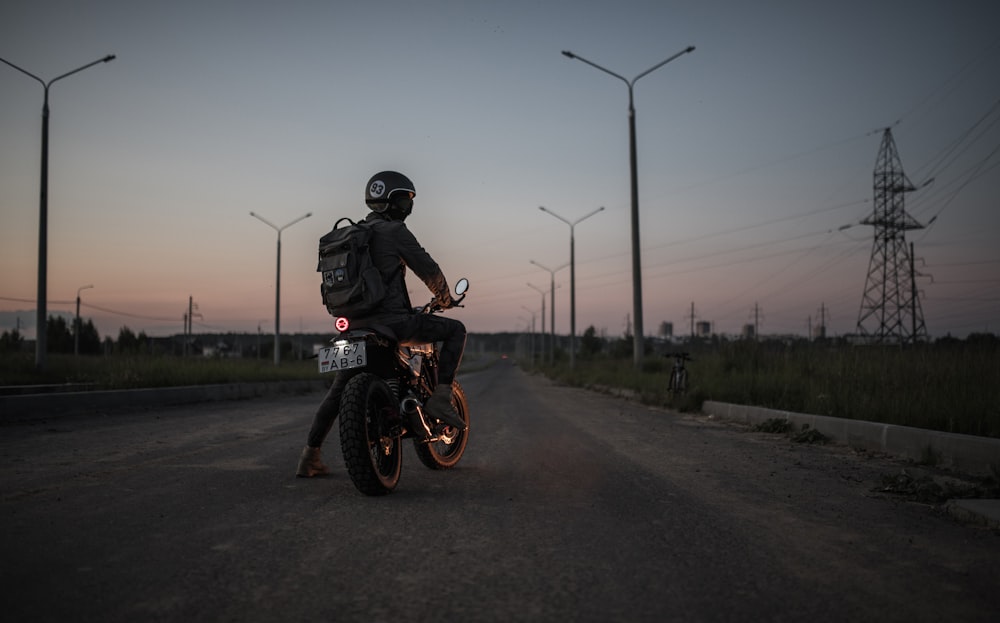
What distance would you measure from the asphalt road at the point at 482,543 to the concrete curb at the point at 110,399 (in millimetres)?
3776

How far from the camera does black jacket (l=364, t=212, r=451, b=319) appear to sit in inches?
187

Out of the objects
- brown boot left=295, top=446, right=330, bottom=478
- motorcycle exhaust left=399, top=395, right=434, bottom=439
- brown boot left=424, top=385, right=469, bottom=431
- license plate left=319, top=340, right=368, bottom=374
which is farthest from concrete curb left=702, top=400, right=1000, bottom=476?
brown boot left=295, top=446, right=330, bottom=478

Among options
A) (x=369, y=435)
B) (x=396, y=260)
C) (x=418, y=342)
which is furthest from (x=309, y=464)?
(x=396, y=260)

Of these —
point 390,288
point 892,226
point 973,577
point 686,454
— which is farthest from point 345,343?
point 892,226

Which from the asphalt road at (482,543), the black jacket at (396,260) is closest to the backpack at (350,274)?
the black jacket at (396,260)

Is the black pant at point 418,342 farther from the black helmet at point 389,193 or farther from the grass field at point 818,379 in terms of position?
the grass field at point 818,379

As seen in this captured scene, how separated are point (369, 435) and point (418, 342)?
2.70 ft

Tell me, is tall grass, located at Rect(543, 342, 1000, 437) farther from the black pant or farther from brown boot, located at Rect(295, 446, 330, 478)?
brown boot, located at Rect(295, 446, 330, 478)

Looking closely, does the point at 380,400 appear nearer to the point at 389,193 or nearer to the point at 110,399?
the point at 389,193

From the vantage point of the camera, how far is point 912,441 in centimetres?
668

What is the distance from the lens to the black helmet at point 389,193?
4984mm

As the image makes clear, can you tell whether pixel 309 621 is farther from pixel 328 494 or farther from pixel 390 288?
pixel 390 288

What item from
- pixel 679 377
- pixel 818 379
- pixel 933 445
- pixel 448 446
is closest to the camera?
pixel 448 446

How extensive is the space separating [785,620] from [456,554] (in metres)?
1.39
